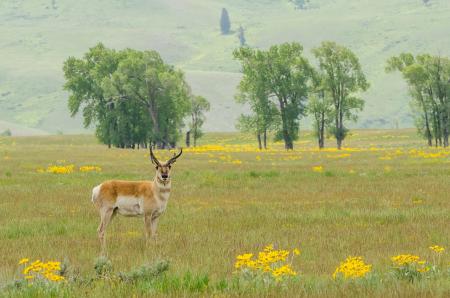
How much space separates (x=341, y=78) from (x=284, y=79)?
22.0 feet

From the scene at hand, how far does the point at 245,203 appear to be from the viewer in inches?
838

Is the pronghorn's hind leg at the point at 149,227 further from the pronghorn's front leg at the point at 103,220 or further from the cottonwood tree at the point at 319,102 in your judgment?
the cottonwood tree at the point at 319,102

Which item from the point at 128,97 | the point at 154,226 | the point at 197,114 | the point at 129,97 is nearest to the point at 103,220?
the point at 154,226

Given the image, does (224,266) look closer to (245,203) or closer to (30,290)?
(30,290)

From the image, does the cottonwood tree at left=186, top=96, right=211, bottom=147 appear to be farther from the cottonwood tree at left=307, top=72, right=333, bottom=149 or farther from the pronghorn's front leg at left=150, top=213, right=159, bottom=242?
the pronghorn's front leg at left=150, top=213, right=159, bottom=242

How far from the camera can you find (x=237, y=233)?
14.9 metres

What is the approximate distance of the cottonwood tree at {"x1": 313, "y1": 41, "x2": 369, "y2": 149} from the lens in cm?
8412

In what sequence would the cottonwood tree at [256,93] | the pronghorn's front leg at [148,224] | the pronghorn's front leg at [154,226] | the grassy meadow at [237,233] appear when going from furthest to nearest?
the cottonwood tree at [256,93] → the pronghorn's front leg at [148,224] → the pronghorn's front leg at [154,226] → the grassy meadow at [237,233]

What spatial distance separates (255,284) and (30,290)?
2.54m

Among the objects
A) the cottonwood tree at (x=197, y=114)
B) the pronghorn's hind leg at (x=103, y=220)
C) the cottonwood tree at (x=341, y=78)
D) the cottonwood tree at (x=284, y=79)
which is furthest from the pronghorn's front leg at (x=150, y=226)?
the cottonwood tree at (x=197, y=114)

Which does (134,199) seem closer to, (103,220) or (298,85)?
(103,220)

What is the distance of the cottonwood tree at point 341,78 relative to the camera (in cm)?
8412

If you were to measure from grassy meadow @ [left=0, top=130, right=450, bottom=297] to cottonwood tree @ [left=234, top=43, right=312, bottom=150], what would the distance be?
Result: 178ft

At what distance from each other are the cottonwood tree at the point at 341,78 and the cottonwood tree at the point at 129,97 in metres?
17.9
